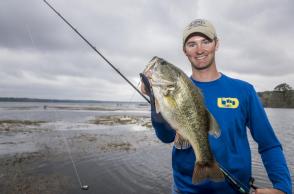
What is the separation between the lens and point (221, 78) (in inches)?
151

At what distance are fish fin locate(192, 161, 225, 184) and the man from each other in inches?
8.8

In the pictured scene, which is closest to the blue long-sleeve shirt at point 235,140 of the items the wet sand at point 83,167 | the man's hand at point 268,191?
the man's hand at point 268,191

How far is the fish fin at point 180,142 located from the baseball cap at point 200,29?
55.3 inches

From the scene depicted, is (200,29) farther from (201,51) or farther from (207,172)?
(207,172)

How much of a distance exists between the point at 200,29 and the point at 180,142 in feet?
5.16

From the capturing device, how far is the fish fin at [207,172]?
130 inches


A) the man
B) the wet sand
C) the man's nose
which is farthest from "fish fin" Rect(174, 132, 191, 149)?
the wet sand

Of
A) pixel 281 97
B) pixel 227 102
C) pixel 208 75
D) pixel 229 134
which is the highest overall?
pixel 281 97

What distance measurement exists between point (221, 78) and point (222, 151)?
995mm

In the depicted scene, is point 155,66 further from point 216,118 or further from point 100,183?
point 100,183

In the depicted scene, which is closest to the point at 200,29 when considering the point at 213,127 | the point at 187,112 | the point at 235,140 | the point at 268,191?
the point at 187,112

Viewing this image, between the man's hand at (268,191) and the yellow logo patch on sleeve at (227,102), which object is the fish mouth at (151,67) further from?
the man's hand at (268,191)

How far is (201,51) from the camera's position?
386 cm

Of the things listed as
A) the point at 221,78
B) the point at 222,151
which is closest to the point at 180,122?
the point at 222,151
